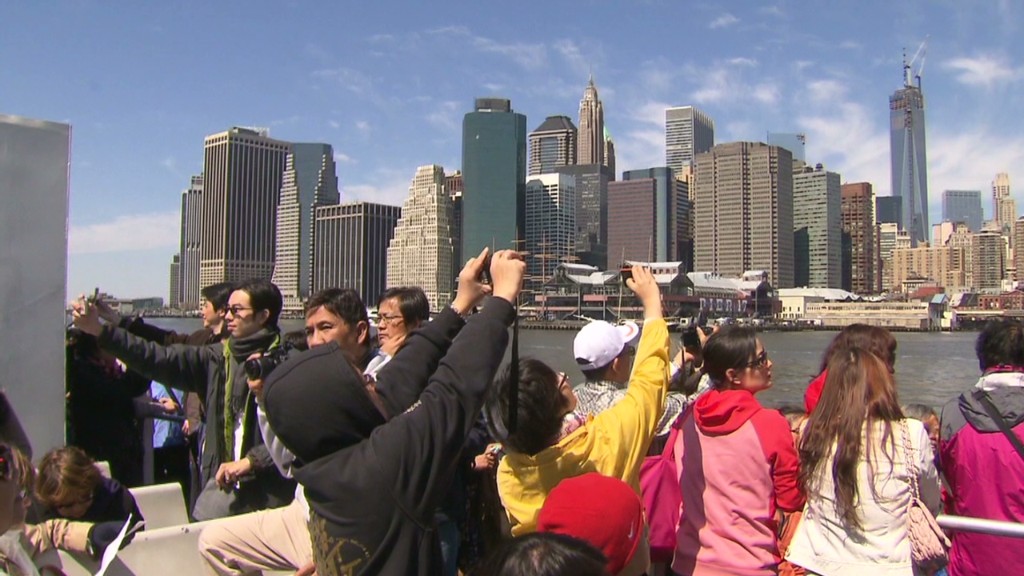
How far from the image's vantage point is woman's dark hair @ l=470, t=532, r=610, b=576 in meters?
1.57

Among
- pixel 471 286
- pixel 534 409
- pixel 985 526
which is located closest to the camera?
pixel 471 286

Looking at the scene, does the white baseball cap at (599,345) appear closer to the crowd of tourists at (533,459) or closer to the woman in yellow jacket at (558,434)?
the crowd of tourists at (533,459)

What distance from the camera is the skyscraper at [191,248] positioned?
18088cm

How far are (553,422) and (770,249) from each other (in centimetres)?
16200

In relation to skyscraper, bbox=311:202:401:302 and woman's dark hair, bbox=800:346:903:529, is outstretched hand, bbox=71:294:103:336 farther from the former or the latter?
skyscraper, bbox=311:202:401:302

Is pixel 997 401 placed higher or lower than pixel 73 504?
higher

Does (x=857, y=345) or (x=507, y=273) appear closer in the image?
(x=507, y=273)

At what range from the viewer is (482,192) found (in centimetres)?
15912

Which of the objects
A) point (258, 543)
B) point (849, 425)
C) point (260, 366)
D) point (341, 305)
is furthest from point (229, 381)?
point (849, 425)

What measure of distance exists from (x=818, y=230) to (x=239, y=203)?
135154 millimetres

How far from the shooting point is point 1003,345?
3281 mm

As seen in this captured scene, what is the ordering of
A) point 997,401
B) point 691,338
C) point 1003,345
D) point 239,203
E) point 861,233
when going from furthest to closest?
1. point 861,233
2. point 239,203
3. point 691,338
4. point 1003,345
5. point 997,401

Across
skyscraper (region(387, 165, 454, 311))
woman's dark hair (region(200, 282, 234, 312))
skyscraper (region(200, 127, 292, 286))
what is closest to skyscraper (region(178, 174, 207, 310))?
skyscraper (region(200, 127, 292, 286))

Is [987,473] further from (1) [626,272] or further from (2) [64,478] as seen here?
(2) [64,478]
